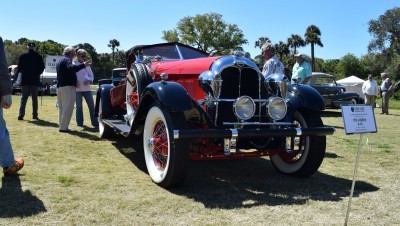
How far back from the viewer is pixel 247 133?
3.94 m

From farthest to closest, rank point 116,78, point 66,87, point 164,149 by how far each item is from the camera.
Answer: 1. point 116,78
2. point 66,87
3. point 164,149

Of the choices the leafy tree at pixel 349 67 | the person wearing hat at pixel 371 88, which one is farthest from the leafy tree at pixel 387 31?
the person wearing hat at pixel 371 88

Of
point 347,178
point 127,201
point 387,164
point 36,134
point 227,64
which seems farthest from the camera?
point 36,134

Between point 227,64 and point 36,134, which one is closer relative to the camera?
point 227,64

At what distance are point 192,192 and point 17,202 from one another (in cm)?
165

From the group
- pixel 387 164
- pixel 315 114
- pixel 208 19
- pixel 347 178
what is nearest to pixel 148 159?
pixel 315 114

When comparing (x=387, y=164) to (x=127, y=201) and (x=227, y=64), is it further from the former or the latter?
(x=127, y=201)

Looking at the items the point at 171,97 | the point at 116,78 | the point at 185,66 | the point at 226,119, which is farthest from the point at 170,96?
the point at 116,78

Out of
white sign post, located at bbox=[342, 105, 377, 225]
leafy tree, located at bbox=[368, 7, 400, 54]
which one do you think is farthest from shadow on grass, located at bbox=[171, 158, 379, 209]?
leafy tree, located at bbox=[368, 7, 400, 54]

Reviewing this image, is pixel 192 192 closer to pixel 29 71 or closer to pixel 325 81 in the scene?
pixel 29 71

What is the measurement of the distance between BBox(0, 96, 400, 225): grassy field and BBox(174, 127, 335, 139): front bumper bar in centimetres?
61

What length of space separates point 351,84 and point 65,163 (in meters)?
29.2

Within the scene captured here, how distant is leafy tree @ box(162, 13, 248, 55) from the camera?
201 feet

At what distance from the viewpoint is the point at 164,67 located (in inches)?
218
